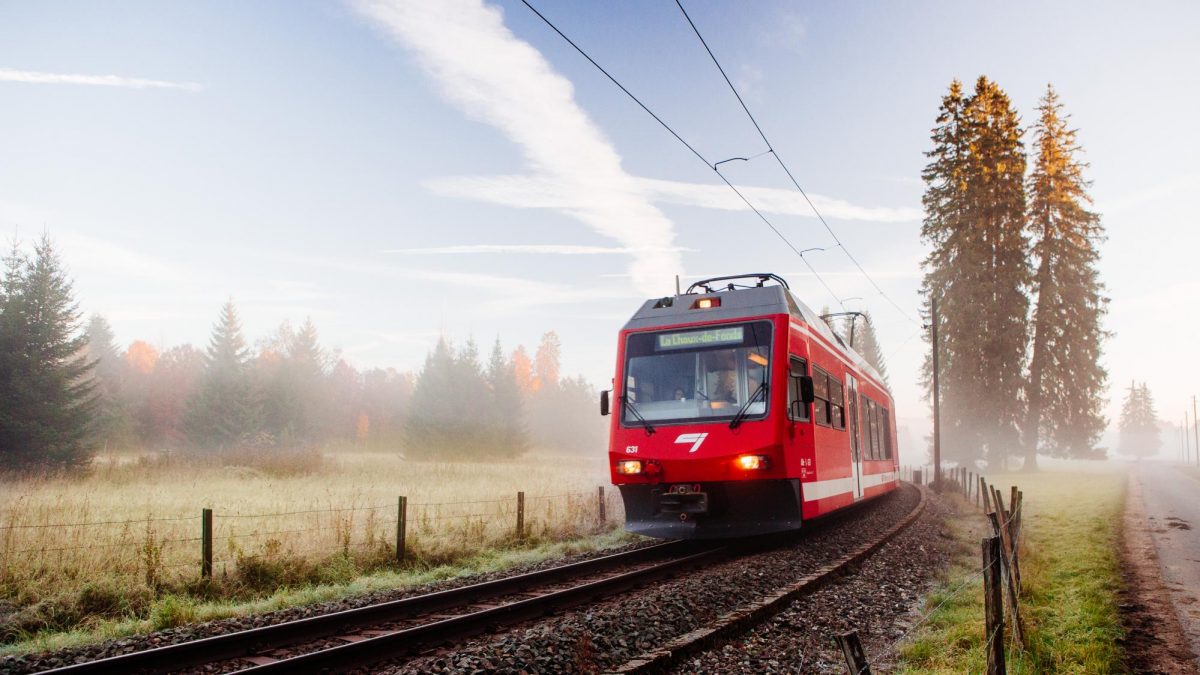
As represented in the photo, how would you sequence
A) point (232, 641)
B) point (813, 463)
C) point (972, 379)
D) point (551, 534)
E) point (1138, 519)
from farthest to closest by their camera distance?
point (972, 379) → point (1138, 519) → point (551, 534) → point (813, 463) → point (232, 641)

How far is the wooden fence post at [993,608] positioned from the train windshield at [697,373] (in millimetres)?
4704

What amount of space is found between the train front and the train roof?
2 cm

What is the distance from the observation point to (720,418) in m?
10.3

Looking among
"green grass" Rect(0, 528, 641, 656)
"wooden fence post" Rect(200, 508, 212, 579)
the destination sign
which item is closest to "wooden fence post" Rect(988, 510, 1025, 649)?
the destination sign

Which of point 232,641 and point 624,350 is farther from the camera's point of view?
point 624,350

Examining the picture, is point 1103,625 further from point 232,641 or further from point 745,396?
point 232,641

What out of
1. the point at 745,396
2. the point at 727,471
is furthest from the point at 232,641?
the point at 745,396

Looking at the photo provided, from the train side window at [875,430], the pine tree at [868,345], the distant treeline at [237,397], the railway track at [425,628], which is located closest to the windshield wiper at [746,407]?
the railway track at [425,628]

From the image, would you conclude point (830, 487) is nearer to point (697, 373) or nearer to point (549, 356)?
point (697, 373)

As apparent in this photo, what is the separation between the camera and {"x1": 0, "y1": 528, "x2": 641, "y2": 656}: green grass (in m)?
6.89

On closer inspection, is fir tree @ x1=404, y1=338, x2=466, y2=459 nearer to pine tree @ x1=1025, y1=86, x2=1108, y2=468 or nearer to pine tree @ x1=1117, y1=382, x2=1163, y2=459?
pine tree @ x1=1025, y1=86, x2=1108, y2=468

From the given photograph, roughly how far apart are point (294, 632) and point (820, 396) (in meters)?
8.46

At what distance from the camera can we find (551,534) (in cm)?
1346

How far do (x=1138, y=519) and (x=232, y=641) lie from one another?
19.9 metres
